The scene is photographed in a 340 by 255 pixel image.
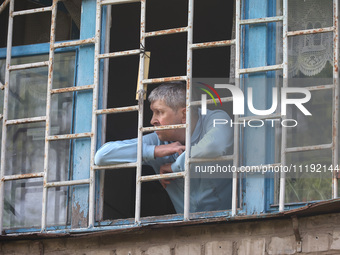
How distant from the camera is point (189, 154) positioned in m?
6.95

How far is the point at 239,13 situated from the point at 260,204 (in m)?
1.36

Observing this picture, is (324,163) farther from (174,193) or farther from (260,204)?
(174,193)

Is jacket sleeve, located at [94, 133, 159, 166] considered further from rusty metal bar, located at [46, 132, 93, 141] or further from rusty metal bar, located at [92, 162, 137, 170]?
rusty metal bar, located at [46, 132, 93, 141]

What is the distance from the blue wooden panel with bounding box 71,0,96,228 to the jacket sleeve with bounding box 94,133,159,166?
0.17 m

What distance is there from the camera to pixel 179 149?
284 inches

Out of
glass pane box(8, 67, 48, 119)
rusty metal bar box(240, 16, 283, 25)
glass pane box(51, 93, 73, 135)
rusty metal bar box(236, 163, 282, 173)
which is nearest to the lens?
rusty metal bar box(236, 163, 282, 173)

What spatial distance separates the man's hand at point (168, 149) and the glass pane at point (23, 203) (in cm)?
95

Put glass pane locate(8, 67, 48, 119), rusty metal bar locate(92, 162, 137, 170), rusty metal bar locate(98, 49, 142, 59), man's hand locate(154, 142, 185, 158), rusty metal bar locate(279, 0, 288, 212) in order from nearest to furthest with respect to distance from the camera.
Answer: rusty metal bar locate(279, 0, 288, 212) < rusty metal bar locate(92, 162, 137, 170) < man's hand locate(154, 142, 185, 158) < rusty metal bar locate(98, 49, 142, 59) < glass pane locate(8, 67, 48, 119)

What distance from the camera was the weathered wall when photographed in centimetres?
647

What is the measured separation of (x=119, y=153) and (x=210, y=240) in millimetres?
949

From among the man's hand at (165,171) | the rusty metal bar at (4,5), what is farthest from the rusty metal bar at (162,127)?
the rusty metal bar at (4,5)

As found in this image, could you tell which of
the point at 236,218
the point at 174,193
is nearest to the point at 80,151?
the point at 174,193

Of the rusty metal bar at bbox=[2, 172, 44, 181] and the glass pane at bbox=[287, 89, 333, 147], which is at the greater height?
the glass pane at bbox=[287, 89, 333, 147]

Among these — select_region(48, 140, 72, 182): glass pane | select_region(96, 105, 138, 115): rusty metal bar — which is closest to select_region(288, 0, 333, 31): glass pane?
select_region(96, 105, 138, 115): rusty metal bar
